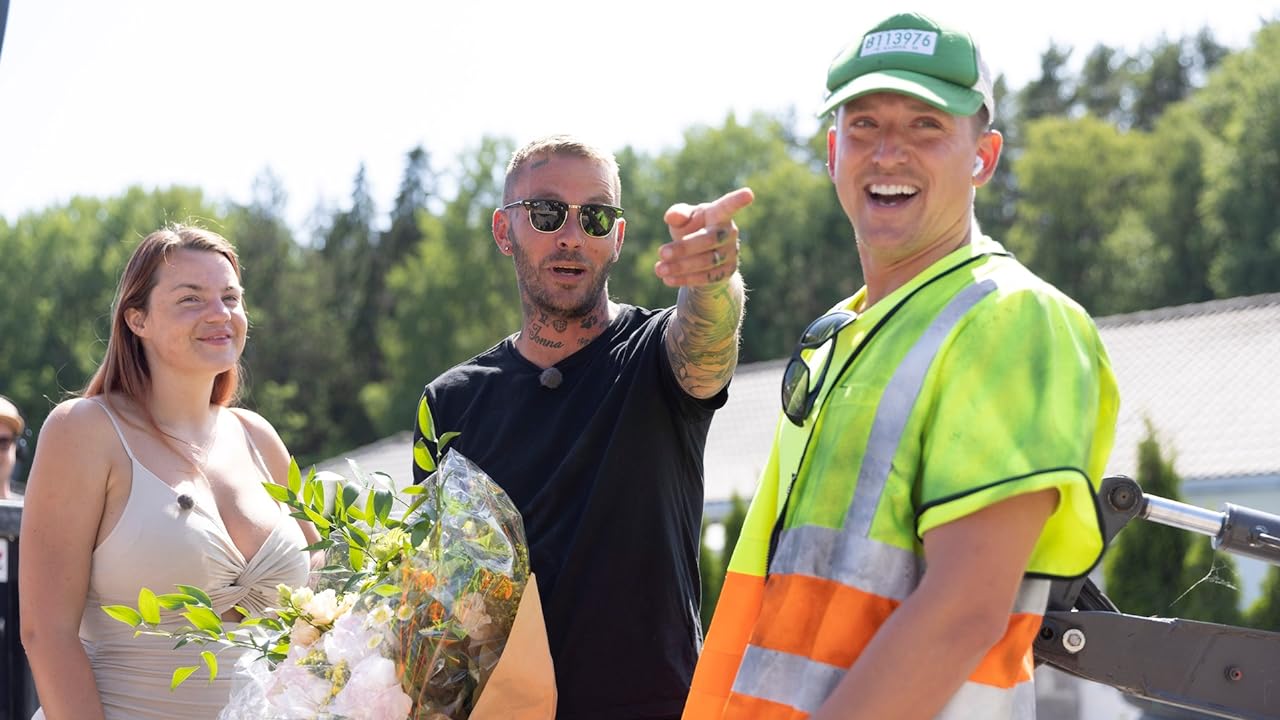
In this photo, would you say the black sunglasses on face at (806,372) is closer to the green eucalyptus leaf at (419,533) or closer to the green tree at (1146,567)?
the green eucalyptus leaf at (419,533)

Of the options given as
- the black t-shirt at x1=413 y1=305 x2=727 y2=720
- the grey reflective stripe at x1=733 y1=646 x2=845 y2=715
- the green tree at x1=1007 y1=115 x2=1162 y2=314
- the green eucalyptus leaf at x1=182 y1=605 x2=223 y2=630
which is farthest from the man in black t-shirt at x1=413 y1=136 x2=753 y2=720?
the green tree at x1=1007 y1=115 x2=1162 y2=314

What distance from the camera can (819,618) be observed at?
1.93 m

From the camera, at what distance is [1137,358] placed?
23.9 meters

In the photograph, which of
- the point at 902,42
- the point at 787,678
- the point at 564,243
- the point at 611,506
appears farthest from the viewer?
the point at 564,243

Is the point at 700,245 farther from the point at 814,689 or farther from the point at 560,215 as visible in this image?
the point at 560,215

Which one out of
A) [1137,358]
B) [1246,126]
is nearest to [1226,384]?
[1137,358]

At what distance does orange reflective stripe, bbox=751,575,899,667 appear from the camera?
1.89 metres

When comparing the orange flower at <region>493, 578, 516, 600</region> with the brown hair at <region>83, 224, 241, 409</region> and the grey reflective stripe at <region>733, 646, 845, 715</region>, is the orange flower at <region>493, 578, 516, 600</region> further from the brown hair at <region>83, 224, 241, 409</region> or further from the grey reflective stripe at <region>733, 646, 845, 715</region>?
the brown hair at <region>83, 224, 241, 409</region>

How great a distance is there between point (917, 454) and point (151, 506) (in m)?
2.38

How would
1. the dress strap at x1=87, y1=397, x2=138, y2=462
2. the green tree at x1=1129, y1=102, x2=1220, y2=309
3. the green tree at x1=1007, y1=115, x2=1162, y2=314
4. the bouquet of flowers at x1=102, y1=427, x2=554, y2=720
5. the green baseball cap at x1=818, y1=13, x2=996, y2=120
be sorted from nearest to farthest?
the green baseball cap at x1=818, y1=13, x2=996, y2=120, the bouquet of flowers at x1=102, y1=427, x2=554, y2=720, the dress strap at x1=87, y1=397, x2=138, y2=462, the green tree at x1=1129, y1=102, x2=1220, y2=309, the green tree at x1=1007, y1=115, x2=1162, y2=314

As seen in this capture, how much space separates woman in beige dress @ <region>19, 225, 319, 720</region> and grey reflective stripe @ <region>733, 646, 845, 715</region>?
2.04 meters

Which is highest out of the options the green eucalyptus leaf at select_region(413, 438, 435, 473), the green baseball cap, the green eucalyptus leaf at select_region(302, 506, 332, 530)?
the green baseball cap

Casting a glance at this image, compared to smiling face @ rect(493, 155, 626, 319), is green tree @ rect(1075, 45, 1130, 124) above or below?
above

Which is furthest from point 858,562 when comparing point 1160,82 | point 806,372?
point 1160,82
